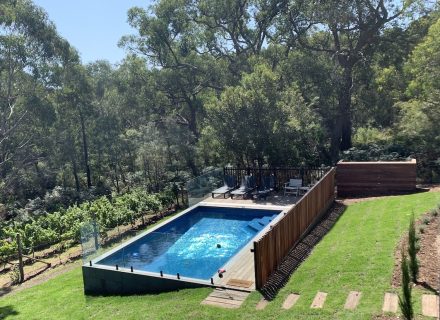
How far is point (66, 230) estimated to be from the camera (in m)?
16.7

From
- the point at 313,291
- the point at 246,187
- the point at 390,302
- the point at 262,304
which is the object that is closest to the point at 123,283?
the point at 262,304

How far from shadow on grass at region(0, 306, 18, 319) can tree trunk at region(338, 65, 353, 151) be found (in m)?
19.9

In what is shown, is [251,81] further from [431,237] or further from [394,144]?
[431,237]

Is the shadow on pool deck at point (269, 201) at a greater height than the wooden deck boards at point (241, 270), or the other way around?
the shadow on pool deck at point (269, 201)

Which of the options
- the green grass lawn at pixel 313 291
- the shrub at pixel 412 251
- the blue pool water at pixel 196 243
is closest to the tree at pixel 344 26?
the blue pool water at pixel 196 243

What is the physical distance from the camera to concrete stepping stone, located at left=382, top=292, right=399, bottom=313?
6.16m

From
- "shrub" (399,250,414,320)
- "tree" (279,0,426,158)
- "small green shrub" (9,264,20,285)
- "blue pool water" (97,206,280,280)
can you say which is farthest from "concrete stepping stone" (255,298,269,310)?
"tree" (279,0,426,158)

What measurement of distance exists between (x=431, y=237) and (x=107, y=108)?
26.8 meters

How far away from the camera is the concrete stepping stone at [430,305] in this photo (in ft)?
19.2

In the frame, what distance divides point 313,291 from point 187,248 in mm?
4833

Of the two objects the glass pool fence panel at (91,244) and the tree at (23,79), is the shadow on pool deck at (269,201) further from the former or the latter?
the tree at (23,79)

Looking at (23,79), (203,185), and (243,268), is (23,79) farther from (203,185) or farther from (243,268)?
(243,268)

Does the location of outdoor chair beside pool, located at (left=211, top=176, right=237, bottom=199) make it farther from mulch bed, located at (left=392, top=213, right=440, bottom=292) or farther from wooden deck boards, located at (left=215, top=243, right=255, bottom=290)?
mulch bed, located at (left=392, top=213, right=440, bottom=292)

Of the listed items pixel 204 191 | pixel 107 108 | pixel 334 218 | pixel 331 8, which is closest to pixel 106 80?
pixel 107 108
